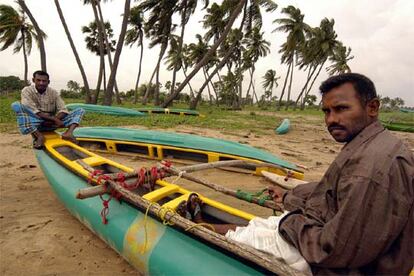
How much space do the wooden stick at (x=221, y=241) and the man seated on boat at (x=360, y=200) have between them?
0.15m

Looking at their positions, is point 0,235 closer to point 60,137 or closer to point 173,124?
point 60,137

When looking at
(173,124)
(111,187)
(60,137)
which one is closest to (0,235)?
(111,187)

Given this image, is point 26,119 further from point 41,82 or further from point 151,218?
point 151,218

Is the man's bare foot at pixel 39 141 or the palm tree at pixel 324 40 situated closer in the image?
the man's bare foot at pixel 39 141

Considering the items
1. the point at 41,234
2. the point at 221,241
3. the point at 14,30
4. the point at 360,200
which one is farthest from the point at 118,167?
the point at 14,30

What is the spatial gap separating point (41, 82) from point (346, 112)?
4.93m

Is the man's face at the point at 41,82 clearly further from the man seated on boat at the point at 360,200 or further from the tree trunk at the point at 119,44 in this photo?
the tree trunk at the point at 119,44

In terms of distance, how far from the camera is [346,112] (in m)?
1.53

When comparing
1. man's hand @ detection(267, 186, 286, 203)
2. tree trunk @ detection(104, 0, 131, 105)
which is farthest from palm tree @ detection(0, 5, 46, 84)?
man's hand @ detection(267, 186, 286, 203)

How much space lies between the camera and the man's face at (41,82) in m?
4.77

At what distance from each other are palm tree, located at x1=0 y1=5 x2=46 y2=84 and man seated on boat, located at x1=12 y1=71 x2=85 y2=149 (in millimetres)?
18972

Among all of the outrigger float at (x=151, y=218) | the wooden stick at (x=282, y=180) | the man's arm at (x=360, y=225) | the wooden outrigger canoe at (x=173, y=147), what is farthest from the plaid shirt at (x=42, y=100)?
the man's arm at (x=360, y=225)

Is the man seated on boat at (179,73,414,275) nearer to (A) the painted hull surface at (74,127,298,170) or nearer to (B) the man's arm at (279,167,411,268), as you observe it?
(B) the man's arm at (279,167,411,268)

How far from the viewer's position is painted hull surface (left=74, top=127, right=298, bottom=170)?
5.45m
